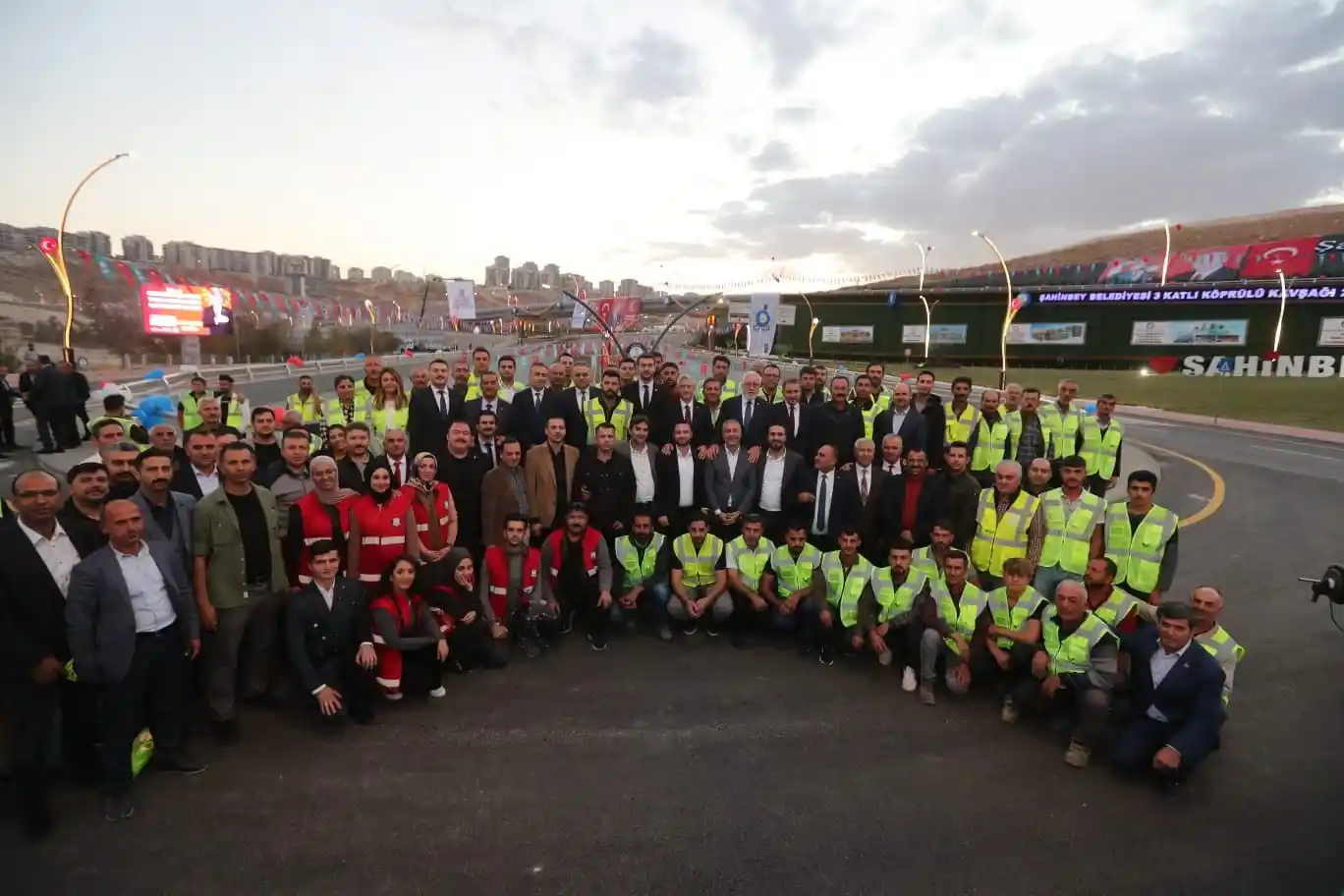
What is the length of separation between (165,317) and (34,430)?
20.8m

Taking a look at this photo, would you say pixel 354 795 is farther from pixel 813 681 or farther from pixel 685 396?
pixel 685 396

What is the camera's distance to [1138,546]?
5180mm

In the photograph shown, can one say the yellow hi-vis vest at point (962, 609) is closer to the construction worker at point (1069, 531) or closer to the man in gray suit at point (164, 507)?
the construction worker at point (1069, 531)

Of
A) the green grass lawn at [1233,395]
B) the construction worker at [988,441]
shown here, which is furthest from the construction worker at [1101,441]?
the green grass lawn at [1233,395]

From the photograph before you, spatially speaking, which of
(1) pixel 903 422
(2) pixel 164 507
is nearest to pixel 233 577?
(2) pixel 164 507

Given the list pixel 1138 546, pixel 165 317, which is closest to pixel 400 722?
pixel 1138 546

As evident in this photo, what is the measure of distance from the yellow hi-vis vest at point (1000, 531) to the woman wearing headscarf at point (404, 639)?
14.6 ft

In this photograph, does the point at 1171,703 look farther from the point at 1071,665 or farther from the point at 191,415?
the point at 191,415

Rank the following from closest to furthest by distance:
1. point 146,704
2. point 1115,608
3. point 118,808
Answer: point 118,808 → point 146,704 → point 1115,608

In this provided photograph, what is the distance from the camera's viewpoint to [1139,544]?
17.0 feet

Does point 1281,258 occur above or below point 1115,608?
above

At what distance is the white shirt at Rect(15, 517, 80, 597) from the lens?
3.58m

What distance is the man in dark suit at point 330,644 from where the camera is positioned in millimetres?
4473

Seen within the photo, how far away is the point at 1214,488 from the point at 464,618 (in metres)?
13.6
